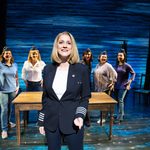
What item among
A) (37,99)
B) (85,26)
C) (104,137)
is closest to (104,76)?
(104,137)

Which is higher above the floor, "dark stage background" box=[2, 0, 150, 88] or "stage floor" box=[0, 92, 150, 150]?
"dark stage background" box=[2, 0, 150, 88]

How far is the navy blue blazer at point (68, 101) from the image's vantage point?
2346mm

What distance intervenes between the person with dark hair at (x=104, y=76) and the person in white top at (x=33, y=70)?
110 cm

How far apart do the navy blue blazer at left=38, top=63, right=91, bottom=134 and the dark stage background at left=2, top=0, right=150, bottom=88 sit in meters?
7.83

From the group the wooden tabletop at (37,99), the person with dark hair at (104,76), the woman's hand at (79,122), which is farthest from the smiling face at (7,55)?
the woman's hand at (79,122)

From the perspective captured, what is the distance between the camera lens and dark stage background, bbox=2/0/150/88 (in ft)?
33.1

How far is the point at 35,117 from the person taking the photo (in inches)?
253

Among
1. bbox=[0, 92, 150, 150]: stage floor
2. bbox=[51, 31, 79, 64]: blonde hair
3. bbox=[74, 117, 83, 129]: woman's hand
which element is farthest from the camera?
bbox=[0, 92, 150, 150]: stage floor

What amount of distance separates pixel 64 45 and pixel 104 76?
3.45m

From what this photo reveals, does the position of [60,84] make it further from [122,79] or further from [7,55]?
[122,79]

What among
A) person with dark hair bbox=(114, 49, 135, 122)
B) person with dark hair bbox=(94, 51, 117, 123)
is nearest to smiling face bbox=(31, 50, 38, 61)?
person with dark hair bbox=(94, 51, 117, 123)

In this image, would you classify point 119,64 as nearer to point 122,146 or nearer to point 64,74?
point 122,146

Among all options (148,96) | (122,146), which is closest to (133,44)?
(148,96)

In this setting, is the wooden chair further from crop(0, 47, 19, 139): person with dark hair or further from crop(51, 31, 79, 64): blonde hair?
crop(51, 31, 79, 64): blonde hair
